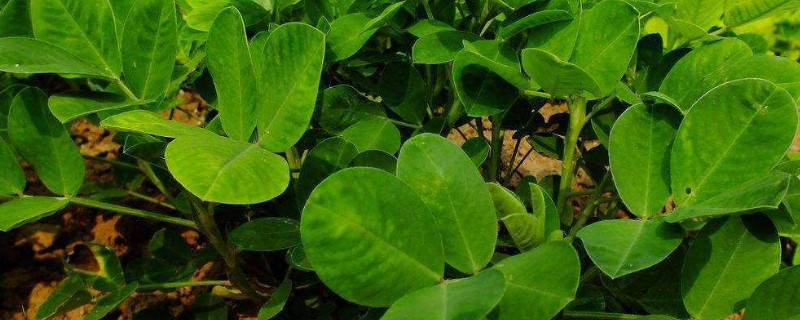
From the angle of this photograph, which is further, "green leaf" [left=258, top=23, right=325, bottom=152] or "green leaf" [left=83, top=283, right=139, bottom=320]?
"green leaf" [left=83, top=283, right=139, bottom=320]

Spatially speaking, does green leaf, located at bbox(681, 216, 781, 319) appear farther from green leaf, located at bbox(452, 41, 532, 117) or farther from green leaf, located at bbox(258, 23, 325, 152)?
green leaf, located at bbox(258, 23, 325, 152)

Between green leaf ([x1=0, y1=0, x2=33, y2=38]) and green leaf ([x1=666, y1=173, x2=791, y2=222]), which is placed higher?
green leaf ([x1=0, y1=0, x2=33, y2=38])

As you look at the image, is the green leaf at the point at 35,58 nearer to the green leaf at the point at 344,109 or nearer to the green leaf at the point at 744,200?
the green leaf at the point at 344,109

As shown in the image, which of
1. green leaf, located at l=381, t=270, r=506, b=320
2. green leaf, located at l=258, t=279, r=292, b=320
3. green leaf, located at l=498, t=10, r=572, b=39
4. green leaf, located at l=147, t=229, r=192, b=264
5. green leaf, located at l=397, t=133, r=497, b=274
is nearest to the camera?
green leaf, located at l=381, t=270, r=506, b=320

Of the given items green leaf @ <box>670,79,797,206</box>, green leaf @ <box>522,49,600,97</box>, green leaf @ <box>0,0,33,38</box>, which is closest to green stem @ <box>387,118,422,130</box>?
green leaf @ <box>522,49,600,97</box>

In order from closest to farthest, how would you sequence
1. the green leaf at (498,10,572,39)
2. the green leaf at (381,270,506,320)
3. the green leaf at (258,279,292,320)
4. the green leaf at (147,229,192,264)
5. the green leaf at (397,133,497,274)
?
the green leaf at (381,270,506,320)
the green leaf at (397,133,497,274)
the green leaf at (498,10,572,39)
the green leaf at (258,279,292,320)
the green leaf at (147,229,192,264)

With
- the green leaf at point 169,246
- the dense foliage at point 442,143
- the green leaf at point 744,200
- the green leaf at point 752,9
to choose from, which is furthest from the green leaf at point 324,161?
the green leaf at point 752,9
